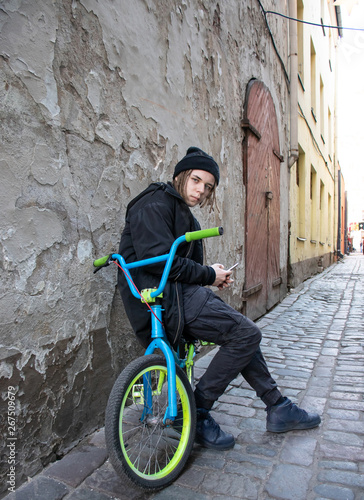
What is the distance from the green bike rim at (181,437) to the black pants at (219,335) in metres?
0.20

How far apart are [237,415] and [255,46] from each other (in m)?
5.00

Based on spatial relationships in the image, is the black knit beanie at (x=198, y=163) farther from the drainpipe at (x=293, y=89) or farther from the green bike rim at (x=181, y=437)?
the drainpipe at (x=293, y=89)

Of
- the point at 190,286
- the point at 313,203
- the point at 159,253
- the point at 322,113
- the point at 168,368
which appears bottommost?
the point at 168,368

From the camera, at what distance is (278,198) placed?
723 centimetres

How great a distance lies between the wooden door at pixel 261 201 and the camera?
17.6ft

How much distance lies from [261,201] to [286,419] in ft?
13.1

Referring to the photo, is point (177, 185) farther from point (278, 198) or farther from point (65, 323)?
point (278, 198)

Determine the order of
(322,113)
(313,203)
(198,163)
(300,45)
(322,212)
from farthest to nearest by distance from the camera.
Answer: (322,212) → (322,113) → (313,203) → (300,45) → (198,163)

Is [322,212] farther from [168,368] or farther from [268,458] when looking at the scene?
[168,368]

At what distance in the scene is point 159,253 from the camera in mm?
1931

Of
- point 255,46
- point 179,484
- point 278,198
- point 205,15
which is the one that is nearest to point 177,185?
point 179,484

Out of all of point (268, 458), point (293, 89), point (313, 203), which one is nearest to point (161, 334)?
point (268, 458)

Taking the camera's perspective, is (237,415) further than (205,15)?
No

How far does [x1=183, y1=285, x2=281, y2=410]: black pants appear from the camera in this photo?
6.86ft
